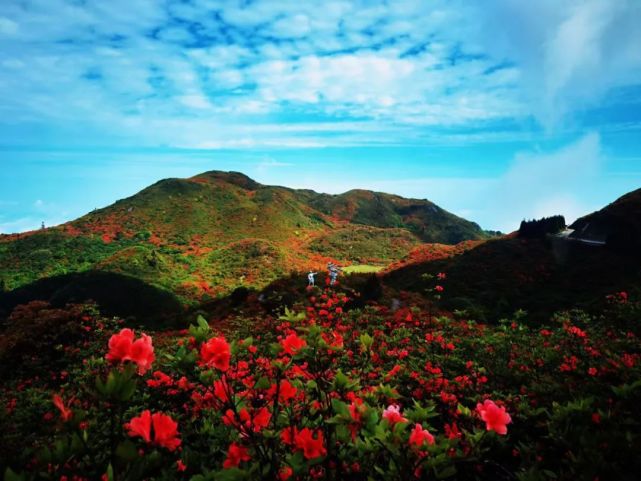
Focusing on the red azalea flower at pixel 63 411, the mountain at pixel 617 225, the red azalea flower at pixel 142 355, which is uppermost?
the mountain at pixel 617 225

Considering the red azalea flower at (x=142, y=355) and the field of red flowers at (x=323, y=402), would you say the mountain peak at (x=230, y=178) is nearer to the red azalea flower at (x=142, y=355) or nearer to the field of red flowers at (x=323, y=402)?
the field of red flowers at (x=323, y=402)

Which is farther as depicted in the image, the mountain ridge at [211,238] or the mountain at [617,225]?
the mountain ridge at [211,238]

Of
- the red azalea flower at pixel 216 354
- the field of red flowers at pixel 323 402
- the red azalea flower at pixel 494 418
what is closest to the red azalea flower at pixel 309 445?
the field of red flowers at pixel 323 402

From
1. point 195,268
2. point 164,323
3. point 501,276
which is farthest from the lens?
point 195,268

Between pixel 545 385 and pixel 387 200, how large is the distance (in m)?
101

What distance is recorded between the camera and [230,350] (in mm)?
2307

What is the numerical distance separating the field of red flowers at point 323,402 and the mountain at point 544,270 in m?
5.56

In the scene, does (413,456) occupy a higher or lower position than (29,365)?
higher

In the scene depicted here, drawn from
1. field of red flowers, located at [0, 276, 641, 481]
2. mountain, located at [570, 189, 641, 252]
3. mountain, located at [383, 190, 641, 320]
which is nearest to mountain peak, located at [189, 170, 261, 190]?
mountain, located at [383, 190, 641, 320]

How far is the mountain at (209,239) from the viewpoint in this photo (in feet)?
120

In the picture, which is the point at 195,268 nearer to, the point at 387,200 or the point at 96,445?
the point at 96,445

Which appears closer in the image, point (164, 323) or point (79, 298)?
point (164, 323)

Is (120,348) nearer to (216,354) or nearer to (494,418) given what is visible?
(216,354)

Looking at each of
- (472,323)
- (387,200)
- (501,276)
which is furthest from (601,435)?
(387,200)
